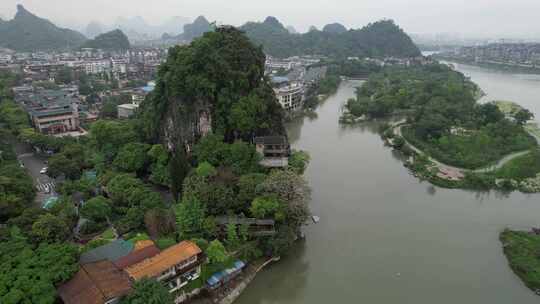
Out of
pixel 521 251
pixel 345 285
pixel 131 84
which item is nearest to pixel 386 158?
pixel 521 251

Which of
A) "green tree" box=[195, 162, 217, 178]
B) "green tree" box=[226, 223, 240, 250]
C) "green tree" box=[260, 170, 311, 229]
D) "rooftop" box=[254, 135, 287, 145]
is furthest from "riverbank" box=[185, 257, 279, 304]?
"rooftop" box=[254, 135, 287, 145]

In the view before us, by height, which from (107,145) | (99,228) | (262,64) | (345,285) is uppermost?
(262,64)

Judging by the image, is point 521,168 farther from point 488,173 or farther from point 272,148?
point 272,148

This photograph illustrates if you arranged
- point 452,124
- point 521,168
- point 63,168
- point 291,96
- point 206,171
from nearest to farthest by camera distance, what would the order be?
point 206,171 → point 63,168 → point 521,168 → point 452,124 → point 291,96

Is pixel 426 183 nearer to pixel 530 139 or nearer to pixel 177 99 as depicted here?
pixel 530 139

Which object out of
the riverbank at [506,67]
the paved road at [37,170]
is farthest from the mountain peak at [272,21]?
the paved road at [37,170]

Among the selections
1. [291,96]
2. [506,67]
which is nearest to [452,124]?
[291,96]
